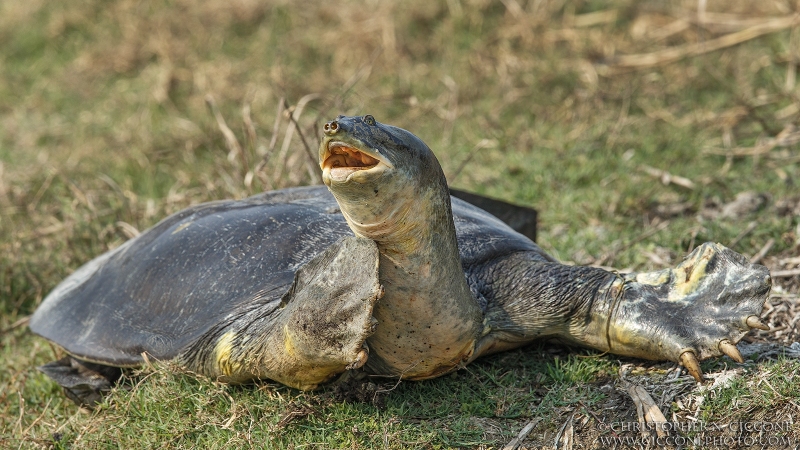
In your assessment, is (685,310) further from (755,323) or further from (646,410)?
(646,410)

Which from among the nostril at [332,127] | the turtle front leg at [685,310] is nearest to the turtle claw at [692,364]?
the turtle front leg at [685,310]

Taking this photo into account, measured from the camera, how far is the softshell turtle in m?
2.33

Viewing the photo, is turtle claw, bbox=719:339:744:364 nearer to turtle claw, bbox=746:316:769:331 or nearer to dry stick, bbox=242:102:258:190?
turtle claw, bbox=746:316:769:331

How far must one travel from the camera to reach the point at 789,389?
2.56m

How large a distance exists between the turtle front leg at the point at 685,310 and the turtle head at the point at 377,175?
0.81 meters

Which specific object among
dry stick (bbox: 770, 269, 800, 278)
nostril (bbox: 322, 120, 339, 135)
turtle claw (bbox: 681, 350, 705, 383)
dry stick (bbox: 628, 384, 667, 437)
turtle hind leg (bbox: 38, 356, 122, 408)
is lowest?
dry stick (bbox: 770, 269, 800, 278)

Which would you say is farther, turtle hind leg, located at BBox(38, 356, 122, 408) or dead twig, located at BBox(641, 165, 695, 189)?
dead twig, located at BBox(641, 165, 695, 189)

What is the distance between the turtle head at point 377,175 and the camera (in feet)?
7.00

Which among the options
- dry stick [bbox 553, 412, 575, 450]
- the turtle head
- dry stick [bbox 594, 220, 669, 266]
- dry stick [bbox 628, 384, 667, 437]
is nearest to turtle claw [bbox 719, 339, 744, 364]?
dry stick [bbox 628, 384, 667, 437]

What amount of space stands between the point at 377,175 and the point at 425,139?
3.48m

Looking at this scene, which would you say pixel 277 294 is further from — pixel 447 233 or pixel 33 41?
pixel 33 41

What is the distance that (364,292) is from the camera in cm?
234

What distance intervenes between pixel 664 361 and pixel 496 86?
11.5ft

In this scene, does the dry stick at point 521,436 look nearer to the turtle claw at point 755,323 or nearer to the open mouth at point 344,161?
the turtle claw at point 755,323
